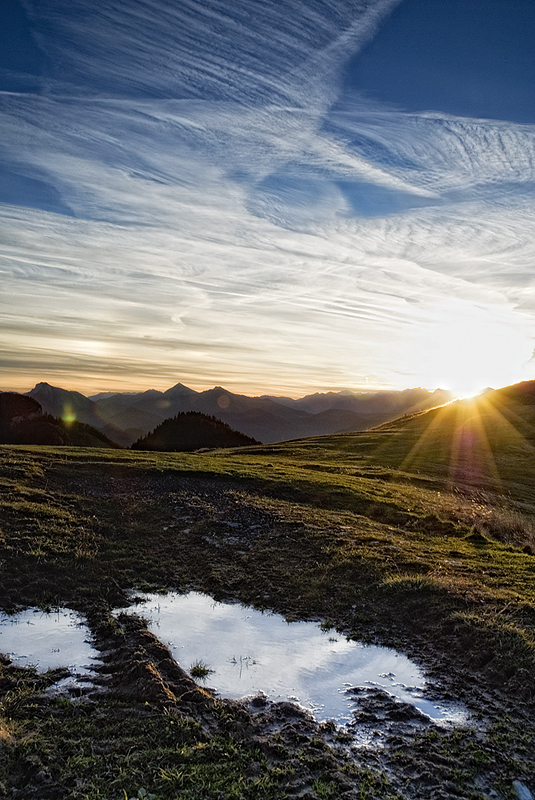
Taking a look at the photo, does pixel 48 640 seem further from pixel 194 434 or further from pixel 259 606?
pixel 194 434

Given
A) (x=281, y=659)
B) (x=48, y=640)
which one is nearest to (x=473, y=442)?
(x=281, y=659)

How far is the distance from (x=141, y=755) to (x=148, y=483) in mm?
21272

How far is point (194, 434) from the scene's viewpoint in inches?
4183

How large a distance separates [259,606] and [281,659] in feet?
10.5

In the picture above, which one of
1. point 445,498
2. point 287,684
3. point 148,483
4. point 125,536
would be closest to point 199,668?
point 287,684

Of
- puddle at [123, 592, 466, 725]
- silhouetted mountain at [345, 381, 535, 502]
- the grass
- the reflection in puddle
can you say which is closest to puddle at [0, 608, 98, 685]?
the reflection in puddle

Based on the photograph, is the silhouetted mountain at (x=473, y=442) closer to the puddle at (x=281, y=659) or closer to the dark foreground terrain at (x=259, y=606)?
the dark foreground terrain at (x=259, y=606)

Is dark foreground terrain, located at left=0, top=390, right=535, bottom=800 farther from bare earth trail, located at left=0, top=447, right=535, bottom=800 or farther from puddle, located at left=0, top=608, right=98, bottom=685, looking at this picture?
puddle, located at left=0, top=608, right=98, bottom=685

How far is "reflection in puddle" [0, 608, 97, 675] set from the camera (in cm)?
1050

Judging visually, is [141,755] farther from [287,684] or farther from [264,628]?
[264,628]

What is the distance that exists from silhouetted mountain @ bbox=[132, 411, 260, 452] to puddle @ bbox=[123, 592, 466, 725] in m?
85.7

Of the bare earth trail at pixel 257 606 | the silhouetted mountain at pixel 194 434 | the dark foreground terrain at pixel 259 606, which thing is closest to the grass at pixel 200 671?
the dark foreground terrain at pixel 259 606

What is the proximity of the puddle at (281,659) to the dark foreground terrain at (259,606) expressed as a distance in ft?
1.39

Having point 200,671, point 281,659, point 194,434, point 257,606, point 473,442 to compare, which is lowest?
point 194,434
